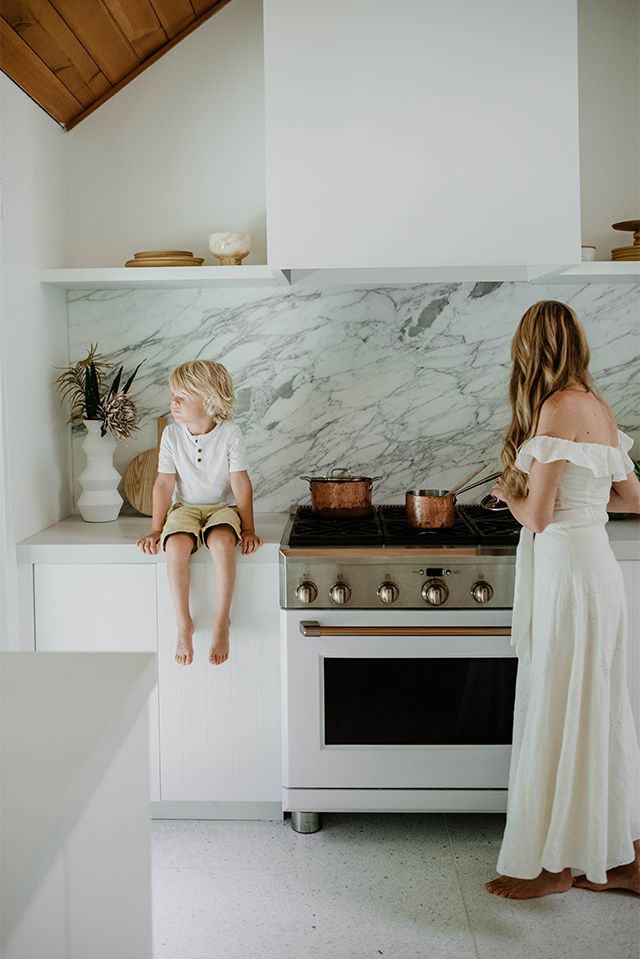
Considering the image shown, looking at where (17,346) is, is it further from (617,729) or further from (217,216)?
(617,729)

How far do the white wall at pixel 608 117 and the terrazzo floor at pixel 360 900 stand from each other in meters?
2.05

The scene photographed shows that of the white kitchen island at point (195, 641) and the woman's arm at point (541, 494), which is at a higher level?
the woman's arm at point (541, 494)

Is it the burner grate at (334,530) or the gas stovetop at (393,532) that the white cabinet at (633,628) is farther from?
the burner grate at (334,530)

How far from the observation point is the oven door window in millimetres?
2705

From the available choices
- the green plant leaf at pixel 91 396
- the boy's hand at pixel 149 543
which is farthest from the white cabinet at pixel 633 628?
the green plant leaf at pixel 91 396

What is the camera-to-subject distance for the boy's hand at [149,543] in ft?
9.13

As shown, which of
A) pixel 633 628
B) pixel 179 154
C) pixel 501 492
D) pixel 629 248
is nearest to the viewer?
pixel 501 492

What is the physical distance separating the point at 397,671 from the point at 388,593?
233 mm

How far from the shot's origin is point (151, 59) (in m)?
3.29

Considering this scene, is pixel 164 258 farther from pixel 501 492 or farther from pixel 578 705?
pixel 578 705

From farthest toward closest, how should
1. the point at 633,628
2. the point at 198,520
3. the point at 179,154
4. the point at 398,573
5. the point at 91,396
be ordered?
the point at 179,154
the point at 91,396
the point at 198,520
the point at 633,628
the point at 398,573

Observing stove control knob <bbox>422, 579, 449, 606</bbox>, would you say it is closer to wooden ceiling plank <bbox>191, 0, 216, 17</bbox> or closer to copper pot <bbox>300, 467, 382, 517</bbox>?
copper pot <bbox>300, 467, 382, 517</bbox>

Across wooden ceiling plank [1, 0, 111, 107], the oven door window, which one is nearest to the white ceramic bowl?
wooden ceiling plank [1, 0, 111, 107]

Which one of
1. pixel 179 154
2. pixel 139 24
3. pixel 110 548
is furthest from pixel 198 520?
pixel 139 24
